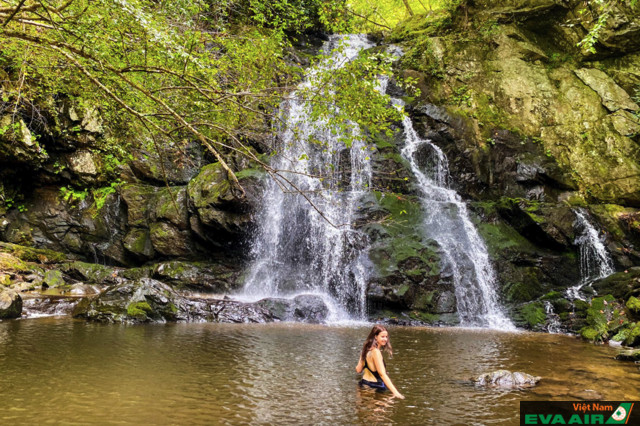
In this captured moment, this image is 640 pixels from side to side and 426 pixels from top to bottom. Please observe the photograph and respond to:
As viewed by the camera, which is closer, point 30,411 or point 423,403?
point 30,411

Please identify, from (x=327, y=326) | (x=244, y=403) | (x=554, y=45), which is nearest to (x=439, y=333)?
(x=327, y=326)

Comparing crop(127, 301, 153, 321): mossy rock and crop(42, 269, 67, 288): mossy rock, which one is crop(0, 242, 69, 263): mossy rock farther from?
crop(127, 301, 153, 321): mossy rock

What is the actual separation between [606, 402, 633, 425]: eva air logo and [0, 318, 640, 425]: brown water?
0.28 meters

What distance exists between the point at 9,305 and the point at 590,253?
18.4 m

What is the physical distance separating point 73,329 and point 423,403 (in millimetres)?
8133

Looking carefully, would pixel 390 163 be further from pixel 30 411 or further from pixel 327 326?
pixel 30 411

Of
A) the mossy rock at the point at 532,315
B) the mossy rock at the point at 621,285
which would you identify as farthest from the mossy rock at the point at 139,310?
the mossy rock at the point at 621,285

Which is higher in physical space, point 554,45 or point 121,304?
point 554,45

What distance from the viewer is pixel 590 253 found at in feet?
49.7

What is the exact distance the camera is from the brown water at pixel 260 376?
4.63 meters

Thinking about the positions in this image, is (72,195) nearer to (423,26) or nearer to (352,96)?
(352,96)

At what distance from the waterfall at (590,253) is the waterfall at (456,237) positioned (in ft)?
10.9

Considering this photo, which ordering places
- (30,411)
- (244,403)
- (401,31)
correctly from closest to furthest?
(30,411), (244,403), (401,31)

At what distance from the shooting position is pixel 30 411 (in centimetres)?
432
